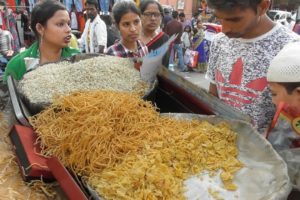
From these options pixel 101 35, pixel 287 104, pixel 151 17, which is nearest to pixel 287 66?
pixel 287 104

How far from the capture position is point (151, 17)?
3.72m

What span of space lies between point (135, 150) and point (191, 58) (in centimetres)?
878

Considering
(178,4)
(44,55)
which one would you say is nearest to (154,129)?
(44,55)

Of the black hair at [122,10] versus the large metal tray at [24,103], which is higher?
the black hair at [122,10]

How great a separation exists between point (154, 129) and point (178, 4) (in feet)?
61.3

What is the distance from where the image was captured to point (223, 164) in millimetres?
1164

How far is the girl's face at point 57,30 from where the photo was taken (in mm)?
2355

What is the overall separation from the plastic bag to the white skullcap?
8.45 meters

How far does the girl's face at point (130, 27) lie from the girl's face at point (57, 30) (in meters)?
0.61

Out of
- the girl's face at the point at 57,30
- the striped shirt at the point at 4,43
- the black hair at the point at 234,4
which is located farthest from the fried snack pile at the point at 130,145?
the striped shirt at the point at 4,43

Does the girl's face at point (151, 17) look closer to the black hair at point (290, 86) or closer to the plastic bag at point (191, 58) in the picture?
the black hair at point (290, 86)

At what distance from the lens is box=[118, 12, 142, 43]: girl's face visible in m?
2.83

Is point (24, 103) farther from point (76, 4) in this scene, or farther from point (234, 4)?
point (76, 4)

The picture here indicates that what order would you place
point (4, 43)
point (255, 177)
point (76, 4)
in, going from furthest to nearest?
point (76, 4) < point (4, 43) < point (255, 177)
